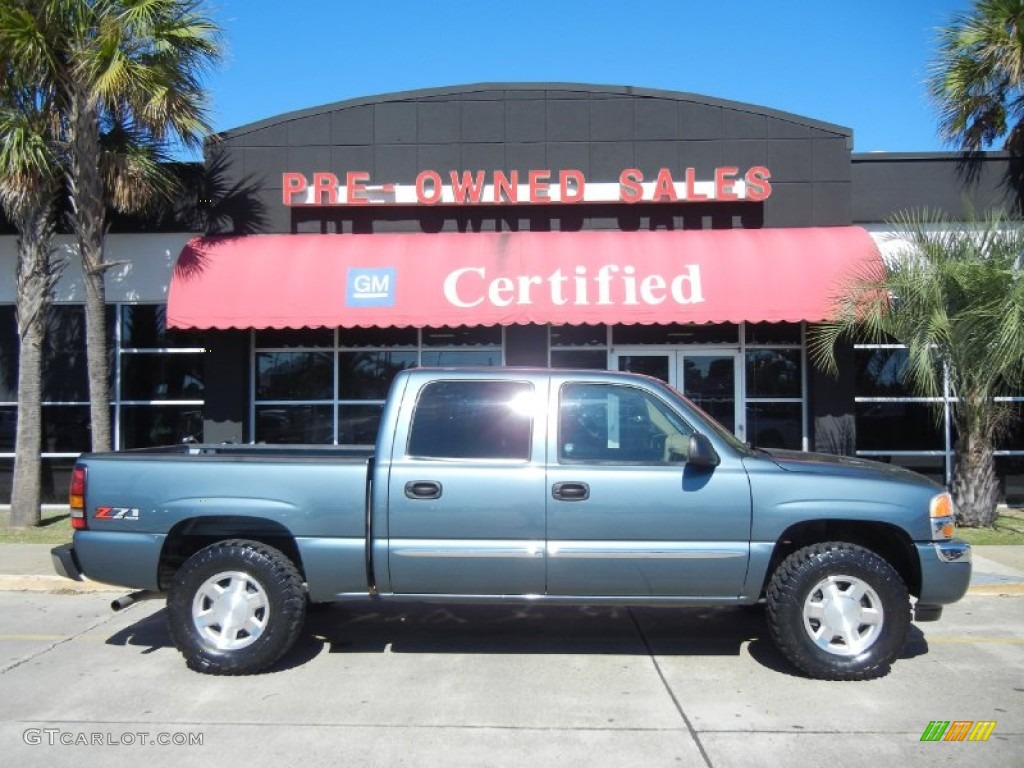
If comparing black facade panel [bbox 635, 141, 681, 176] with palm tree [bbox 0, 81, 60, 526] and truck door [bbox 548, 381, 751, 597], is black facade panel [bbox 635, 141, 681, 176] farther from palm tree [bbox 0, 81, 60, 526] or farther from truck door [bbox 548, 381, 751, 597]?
palm tree [bbox 0, 81, 60, 526]

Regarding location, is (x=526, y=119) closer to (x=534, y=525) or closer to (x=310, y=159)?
(x=310, y=159)

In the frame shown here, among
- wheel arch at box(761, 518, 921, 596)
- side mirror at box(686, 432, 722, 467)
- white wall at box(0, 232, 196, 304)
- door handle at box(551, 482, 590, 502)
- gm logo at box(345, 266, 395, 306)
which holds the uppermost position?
white wall at box(0, 232, 196, 304)

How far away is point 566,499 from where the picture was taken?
5195 mm

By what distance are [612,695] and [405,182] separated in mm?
8960

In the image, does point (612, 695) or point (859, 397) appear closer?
point (612, 695)

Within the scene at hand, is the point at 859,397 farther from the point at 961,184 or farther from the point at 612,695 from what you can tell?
the point at 612,695

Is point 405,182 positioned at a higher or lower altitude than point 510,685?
higher

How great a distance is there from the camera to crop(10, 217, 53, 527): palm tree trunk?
1066cm

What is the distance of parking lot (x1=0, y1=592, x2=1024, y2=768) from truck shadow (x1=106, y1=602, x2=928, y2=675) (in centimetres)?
2

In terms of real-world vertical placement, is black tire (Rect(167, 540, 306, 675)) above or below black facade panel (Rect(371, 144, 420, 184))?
below

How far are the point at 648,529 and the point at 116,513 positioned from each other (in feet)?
11.2

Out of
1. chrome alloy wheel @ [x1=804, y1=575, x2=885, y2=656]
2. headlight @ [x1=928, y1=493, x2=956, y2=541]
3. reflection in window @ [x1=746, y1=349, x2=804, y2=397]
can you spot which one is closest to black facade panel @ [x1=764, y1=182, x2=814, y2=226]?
reflection in window @ [x1=746, y1=349, x2=804, y2=397]

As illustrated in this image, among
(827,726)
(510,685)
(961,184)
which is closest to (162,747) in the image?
(510,685)

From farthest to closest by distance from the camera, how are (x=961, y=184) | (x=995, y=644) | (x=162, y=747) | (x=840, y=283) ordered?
(x=961, y=184) → (x=840, y=283) → (x=995, y=644) → (x=162, y=747)
